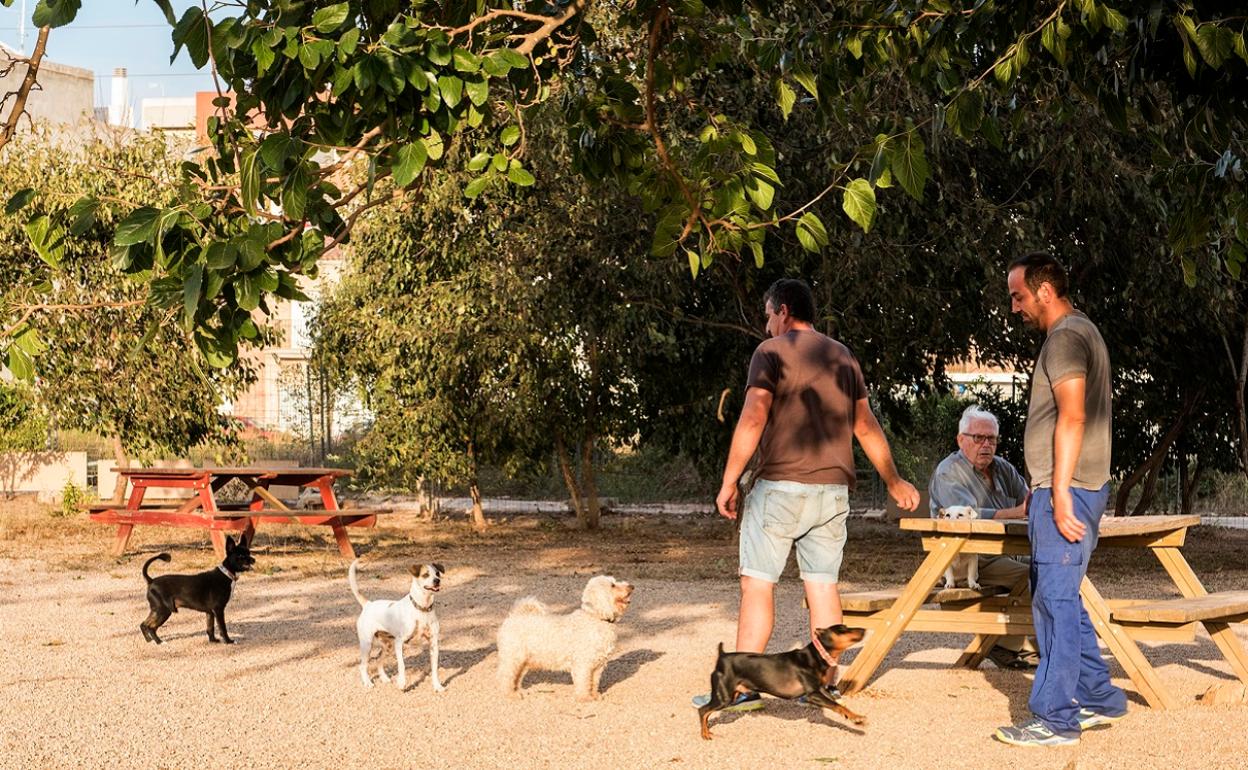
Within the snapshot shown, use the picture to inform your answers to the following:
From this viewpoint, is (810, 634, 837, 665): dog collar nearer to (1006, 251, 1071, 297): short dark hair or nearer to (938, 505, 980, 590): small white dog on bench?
(938, 505, 980, 590): small white dog on bench

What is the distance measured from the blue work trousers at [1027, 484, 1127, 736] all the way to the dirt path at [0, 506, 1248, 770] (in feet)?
0.59

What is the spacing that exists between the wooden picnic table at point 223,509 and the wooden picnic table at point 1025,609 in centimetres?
832

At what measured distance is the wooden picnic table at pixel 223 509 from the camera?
14.5m

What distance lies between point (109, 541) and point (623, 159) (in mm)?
12822

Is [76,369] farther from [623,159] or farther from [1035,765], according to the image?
[1035,765]

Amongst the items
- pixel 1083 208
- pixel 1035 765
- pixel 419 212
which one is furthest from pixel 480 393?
pixel 1035 765

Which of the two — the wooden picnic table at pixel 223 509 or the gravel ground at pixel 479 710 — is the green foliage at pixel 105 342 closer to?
the wooden picnic table at pixel 223 509

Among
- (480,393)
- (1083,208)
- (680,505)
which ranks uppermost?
(1083,208)

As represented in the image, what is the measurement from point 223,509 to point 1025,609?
10222mm

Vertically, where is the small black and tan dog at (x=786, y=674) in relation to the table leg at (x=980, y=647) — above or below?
above

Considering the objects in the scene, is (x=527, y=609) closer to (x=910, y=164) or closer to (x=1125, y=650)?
(x=1125, y=650)

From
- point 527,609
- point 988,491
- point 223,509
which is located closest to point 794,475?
point 527,609

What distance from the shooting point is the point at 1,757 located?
6.10 meters

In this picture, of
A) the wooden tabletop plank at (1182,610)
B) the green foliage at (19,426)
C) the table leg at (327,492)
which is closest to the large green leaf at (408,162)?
the wooden tabletop plank at (1182,610)
